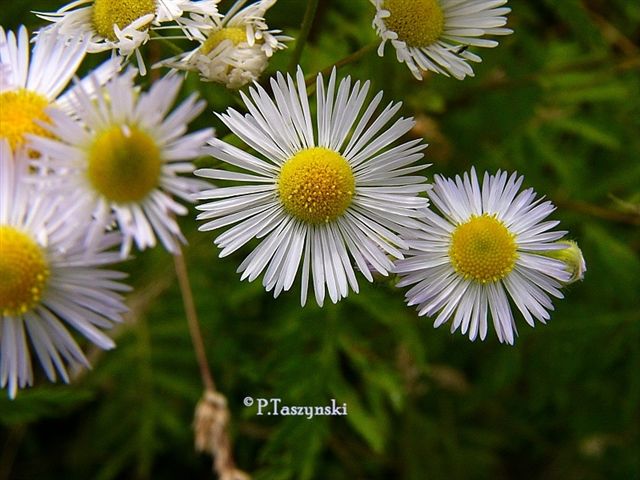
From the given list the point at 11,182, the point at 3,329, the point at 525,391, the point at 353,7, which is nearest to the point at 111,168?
the point at 11,182

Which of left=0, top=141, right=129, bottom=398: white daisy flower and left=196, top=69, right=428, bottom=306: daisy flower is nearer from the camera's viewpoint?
left=0, top=141, right=129, bottom=398: white daisy flower

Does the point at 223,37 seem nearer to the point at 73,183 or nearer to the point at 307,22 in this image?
the point at 307,22

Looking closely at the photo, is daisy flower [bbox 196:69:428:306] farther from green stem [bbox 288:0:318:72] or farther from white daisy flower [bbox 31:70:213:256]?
white daisy flower [bbox 31:70:213:256]

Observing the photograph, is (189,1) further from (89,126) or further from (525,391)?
(525,391)

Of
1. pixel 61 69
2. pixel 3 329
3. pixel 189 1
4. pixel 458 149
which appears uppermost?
pixel 458 149

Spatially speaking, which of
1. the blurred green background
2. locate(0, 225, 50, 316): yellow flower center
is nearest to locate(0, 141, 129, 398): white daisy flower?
locate(0, 225, 50, 316): yellow flower center

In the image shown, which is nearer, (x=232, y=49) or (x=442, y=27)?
(x=232, y=49)

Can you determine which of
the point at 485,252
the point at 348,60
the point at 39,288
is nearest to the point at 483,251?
the point at 485,252
